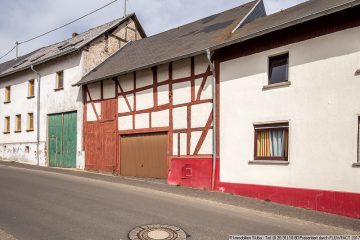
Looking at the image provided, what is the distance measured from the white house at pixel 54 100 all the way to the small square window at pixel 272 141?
34.5ft

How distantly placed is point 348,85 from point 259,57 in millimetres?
3011

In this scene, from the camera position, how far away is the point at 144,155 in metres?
15.6

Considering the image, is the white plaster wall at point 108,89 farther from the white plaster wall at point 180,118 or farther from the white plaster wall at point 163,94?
the white plaster wall at point 180,118

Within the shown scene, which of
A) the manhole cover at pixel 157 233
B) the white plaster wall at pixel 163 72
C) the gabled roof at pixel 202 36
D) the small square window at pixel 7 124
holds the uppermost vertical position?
the gabled roof at pixel 202 36

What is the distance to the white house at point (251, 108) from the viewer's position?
9.66 m

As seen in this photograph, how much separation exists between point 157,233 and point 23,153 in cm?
1882

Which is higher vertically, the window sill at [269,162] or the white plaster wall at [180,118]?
the white plaster wall at [180,118]

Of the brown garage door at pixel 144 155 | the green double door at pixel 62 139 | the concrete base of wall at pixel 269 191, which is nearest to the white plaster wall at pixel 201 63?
the brown garage door at pixel 144 155

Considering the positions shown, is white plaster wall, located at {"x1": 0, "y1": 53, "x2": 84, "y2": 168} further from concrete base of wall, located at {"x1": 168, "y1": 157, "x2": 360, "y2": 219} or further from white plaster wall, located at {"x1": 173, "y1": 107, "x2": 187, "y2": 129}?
concrete base of wall, located at {"x1": 168, "y1": 157, "x2": 360, "y2": 219}

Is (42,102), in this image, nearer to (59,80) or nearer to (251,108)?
(59,80)

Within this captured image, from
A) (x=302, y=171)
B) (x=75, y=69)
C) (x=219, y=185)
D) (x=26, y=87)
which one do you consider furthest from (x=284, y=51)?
(x=26, y=87)

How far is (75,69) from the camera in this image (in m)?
20.0

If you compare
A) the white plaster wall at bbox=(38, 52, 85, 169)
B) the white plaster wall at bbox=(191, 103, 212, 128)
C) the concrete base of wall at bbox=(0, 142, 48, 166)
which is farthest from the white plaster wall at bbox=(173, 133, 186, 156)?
the concrete base of wall at bbox=(0, 142, 48, 166)

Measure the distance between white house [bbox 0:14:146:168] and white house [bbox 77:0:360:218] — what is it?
285 cm
